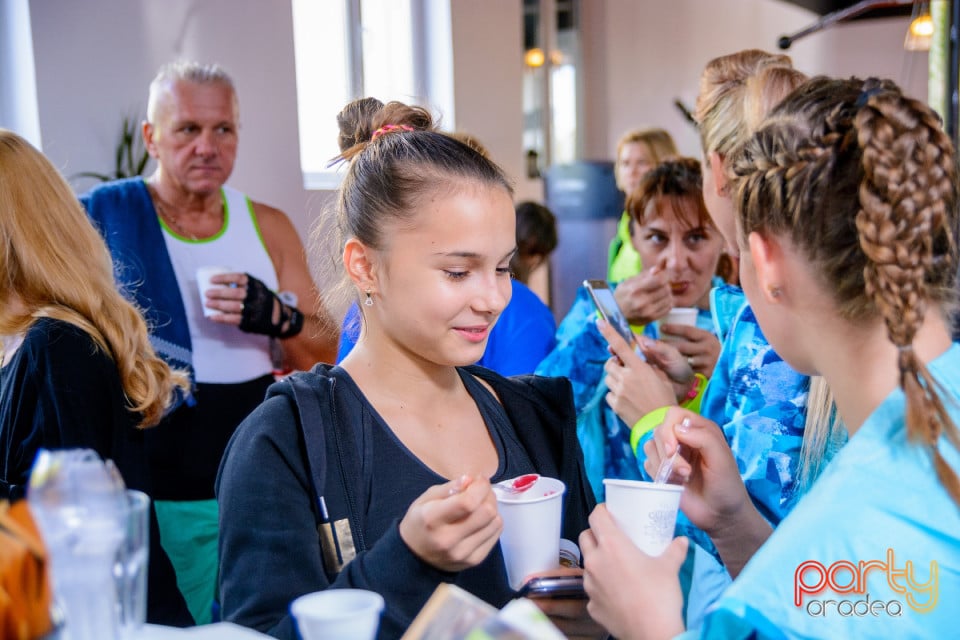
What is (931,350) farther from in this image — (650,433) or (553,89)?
(553,89)

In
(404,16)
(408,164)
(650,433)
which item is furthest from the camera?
(404,16)

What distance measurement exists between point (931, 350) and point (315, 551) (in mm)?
823

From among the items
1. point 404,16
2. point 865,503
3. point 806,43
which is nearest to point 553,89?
point 404,16

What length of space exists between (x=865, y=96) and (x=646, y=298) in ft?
3.73

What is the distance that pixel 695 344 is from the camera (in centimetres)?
209

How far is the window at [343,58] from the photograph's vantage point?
421 centimetres

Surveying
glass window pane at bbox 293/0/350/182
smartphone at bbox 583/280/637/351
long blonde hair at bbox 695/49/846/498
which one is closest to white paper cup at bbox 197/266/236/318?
smartphone at bbox 583/280/637/351

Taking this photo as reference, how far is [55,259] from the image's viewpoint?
1.81 m

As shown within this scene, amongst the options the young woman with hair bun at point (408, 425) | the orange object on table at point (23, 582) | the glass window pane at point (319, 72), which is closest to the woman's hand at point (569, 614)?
the young woman with hair bun at point (408, 425)

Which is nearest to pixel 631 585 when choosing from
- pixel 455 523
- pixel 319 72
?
pixel 455 523

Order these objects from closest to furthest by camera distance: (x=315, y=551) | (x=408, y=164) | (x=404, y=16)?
(x=315, y=551) → (x=408, y=164) → (x=404, y=16)

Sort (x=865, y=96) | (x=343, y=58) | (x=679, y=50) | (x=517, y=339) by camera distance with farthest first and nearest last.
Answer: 1. (x=679, y=50)
2. (x=343, y=58)
3. (x=517, y=339)
4. (x=865, y=96)

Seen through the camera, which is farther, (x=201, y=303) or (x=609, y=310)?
(x=201, y=303)

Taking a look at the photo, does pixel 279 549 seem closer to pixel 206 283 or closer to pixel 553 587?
pixel 553 587
